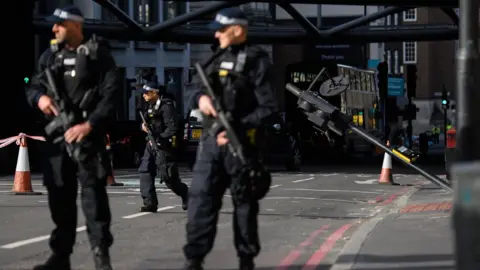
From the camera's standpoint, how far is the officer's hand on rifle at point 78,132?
315 inches

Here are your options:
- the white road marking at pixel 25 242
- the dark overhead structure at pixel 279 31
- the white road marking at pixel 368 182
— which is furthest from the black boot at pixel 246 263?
the dark overhead structure at pixel 279 31

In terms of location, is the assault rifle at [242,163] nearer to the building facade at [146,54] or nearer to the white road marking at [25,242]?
the white road marking at [25,242]

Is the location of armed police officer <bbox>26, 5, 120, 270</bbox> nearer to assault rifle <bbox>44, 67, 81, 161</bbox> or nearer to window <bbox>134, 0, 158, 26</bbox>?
assault rifle <bbox>44, 67, 81, 161</bbox>

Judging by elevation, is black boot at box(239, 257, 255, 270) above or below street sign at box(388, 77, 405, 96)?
above

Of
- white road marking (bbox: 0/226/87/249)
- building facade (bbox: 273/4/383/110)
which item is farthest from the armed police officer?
building facade (bbox: 273/4/383/110)

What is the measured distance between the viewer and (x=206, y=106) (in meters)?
7.89

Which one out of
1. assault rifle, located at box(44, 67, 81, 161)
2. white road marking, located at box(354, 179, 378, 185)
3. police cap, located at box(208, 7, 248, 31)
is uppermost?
police cap, located at box(208, 7, 248, 31)

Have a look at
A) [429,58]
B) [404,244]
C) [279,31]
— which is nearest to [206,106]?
[404,244]

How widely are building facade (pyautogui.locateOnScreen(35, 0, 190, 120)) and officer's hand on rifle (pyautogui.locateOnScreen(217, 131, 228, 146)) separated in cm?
3819

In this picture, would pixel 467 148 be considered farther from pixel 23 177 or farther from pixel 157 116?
pixel 23 177

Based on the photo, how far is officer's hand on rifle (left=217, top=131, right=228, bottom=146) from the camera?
7.78 metres

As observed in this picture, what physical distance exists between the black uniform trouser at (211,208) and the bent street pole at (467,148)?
1.46 metres

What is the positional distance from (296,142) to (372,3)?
4.60 m

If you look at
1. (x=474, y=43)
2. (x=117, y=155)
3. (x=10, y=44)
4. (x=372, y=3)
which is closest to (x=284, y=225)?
(x=474, y=43)
